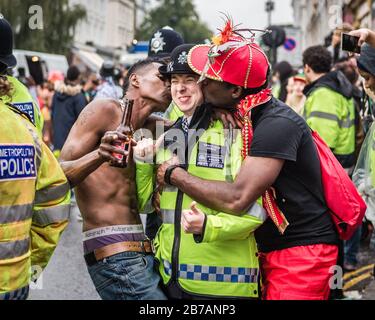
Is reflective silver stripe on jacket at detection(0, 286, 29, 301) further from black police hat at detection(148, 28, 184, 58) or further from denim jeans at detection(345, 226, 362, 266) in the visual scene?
denim jeans at detection(345, 226, 362, 266)

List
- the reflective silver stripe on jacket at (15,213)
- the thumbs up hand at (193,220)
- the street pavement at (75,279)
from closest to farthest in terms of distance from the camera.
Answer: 1. the reflective silver stripe on jacket at (15,213)
2. the thumbs up hand at (193,220)
3. the street pavement at (75,279)

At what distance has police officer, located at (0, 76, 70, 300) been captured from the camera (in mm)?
2713

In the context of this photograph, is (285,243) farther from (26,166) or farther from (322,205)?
(26,166)

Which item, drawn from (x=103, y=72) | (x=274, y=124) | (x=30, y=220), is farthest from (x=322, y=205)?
(x=103, y=72)

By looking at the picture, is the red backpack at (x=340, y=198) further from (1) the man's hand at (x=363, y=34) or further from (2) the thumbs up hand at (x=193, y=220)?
(1) the man's hand at (x=363, y=34)

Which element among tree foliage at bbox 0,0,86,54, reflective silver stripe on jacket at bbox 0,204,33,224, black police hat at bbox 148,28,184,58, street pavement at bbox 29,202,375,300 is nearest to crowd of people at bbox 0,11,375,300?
reflective silver stripe on jacket at bbox 0,204,33,224

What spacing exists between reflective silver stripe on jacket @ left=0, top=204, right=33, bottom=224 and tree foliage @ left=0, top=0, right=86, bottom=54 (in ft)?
96.3

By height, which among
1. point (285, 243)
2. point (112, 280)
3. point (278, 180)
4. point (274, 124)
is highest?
point (274, 124)

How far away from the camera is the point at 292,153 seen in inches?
121

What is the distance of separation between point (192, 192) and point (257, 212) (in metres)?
0.30

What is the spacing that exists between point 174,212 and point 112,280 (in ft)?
1.86

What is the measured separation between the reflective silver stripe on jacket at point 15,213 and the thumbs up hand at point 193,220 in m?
0.65

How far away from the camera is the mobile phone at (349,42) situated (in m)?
3.84

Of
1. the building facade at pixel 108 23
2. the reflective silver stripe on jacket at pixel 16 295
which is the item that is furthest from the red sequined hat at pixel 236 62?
the building facade at pixel 108 23
